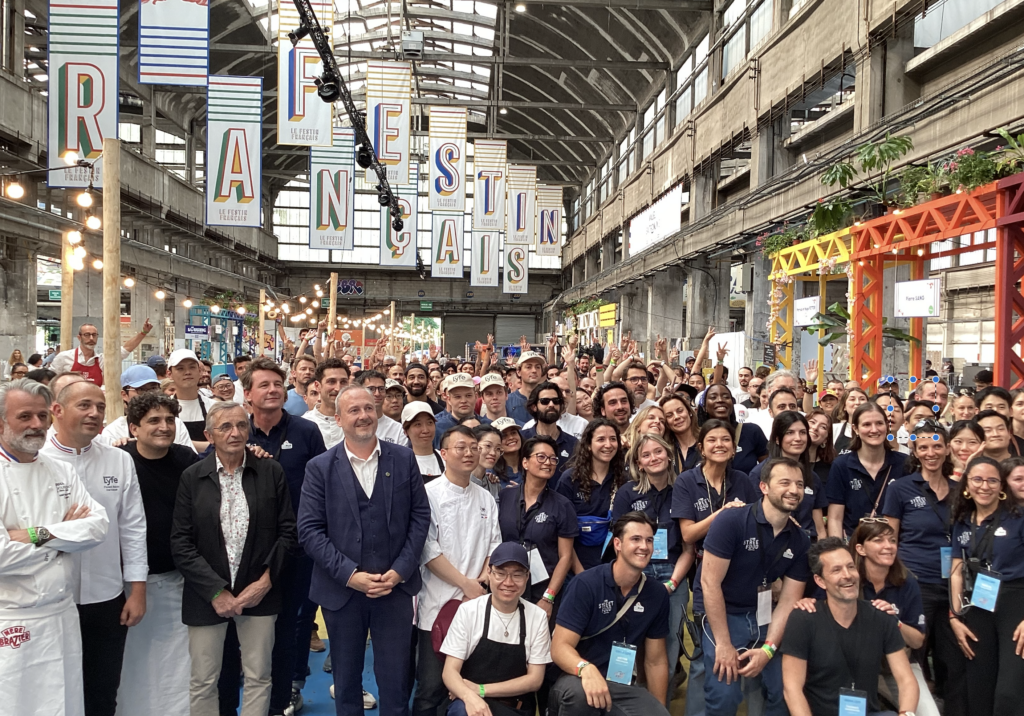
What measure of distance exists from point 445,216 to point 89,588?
1942 centimetres

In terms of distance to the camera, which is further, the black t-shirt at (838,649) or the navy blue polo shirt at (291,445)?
the navy blue polo shirt at (291,445)

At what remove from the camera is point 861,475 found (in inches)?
182

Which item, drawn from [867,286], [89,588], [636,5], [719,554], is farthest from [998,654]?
[636,5]

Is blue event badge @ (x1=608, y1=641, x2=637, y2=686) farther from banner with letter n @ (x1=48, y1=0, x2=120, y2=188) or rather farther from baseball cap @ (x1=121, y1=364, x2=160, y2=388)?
banner with letter n @ (x1=48, y1=0, x2=120, y2=188)

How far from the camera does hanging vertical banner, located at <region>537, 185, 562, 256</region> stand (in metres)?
24.1

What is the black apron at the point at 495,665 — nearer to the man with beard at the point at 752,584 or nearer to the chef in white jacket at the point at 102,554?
the man with beard at the point at 752,584

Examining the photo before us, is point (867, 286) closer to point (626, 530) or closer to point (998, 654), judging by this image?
point (998, 654)

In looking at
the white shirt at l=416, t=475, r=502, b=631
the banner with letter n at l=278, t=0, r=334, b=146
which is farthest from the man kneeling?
the banner with letter n at l=278, t=0, r=334, b=146

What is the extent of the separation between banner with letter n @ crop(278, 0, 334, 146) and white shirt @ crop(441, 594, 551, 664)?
36.1ft

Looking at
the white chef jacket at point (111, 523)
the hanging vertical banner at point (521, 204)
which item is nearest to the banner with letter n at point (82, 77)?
the white chef jacket at point (111, 523)

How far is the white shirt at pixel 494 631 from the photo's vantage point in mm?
3543

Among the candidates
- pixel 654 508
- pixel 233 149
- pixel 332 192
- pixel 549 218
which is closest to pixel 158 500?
pixel 654 508

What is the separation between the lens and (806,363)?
13.5 m

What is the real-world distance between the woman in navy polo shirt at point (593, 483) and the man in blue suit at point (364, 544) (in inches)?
38.8
